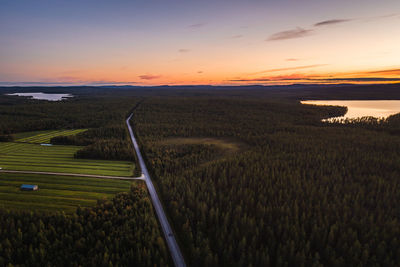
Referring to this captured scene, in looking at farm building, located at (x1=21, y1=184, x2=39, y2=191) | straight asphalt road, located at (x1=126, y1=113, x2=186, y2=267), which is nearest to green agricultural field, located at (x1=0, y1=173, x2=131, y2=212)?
farm building, located at (x1=21, y1=184, x2=39, y2=191)

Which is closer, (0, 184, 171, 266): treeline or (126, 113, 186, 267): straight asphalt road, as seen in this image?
(0, 184, 171, 266): treeline

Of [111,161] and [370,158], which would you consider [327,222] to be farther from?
[111,161]

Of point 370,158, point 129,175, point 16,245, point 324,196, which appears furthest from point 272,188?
point 16,245

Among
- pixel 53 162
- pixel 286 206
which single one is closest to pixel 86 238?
pixel 286 206

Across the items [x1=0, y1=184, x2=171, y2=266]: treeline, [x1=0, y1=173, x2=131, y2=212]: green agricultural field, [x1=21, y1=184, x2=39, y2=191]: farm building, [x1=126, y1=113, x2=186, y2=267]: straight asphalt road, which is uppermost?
[x1=21, y1=184, x2=39, y2=191]: farm building

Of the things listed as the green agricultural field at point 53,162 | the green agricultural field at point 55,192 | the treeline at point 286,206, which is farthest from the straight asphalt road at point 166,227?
the green agricultural field at point 53,162

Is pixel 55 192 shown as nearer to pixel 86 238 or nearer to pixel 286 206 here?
pixel 86 238

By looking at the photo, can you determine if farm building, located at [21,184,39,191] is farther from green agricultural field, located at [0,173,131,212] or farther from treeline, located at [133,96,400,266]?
treeline, located at [133,96,400,266]
